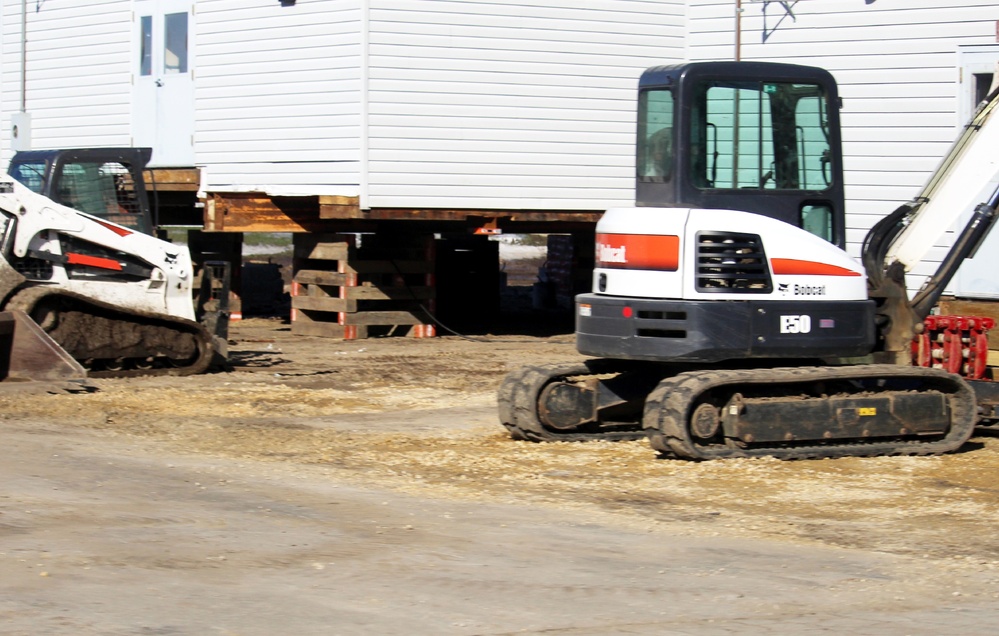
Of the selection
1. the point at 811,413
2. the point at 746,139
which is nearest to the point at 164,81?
the point at 746,139

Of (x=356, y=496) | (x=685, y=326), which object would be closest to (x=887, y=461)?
(x=685, y=326)

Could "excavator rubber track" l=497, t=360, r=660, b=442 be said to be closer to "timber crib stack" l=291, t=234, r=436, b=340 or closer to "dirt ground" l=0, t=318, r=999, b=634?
"dirt ground" l=0, t=318, r=999, b=634

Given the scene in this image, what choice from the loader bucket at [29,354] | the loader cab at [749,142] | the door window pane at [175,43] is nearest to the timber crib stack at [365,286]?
the door window pane at [175,43]

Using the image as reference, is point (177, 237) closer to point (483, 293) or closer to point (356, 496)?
point (483, 293)

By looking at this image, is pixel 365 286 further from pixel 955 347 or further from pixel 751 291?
pixel 751 291

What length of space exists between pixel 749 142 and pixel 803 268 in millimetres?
992

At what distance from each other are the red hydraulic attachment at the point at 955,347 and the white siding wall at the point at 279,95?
9570mm

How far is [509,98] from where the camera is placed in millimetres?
19516

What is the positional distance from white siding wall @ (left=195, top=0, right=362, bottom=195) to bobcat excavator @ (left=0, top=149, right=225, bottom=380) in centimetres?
426

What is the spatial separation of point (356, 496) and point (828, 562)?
2.98 metres

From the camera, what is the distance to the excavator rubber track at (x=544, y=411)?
10.5 meters

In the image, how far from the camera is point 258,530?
7.29m

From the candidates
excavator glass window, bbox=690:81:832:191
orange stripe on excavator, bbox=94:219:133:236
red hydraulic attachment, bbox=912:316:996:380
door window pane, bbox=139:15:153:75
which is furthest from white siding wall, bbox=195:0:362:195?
excavator glass window, bbox=690:81:832:191

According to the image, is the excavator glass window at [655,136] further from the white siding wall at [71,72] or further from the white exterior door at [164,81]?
the white siding wall at [71,72]
